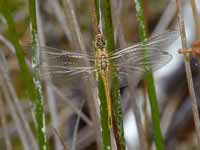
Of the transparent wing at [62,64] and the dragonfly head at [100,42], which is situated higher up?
the dragonfly head at [100,42]

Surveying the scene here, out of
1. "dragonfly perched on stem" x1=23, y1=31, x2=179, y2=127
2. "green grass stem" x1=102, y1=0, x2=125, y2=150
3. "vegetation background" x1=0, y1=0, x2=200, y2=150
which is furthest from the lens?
"vegetation background" x1=0, y1=0, x2=200, y2=150

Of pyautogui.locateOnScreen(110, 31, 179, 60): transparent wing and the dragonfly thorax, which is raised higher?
pyautogui.locateOnScreen(110, 31, 179, 60): transparent wing

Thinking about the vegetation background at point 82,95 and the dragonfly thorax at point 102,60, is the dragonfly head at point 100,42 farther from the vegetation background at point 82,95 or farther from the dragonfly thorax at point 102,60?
the vegetation background at point 82,95

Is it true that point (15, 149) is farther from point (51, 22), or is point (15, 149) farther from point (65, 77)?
point (65, 77)

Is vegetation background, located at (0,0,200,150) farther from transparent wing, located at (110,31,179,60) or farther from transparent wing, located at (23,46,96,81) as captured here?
transparent wing, located at (110,31,179,60)

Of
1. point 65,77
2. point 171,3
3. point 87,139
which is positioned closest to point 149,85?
point 65,77

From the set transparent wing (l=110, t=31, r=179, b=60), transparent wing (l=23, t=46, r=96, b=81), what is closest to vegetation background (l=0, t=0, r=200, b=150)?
transparent wing (l=23, t=46, r=96, b=81)

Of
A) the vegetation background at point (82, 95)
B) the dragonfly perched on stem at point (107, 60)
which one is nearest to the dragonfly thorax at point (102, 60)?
the dragonfly perched on stem at point (107, 60)
